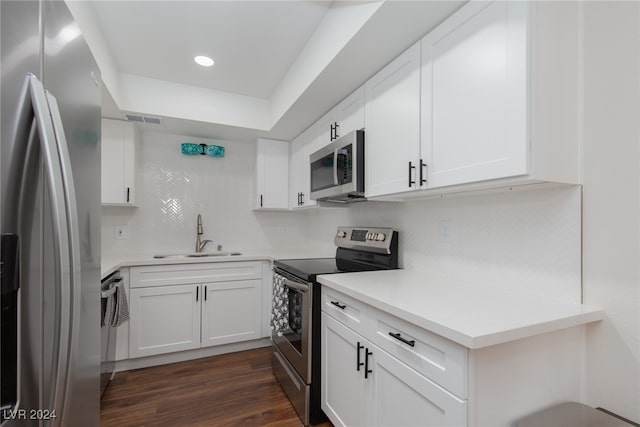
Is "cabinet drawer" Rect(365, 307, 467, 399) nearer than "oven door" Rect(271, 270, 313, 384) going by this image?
Yes

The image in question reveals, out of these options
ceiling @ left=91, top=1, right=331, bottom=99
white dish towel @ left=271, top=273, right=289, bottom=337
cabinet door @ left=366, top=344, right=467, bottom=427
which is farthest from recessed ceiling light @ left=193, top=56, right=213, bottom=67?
cabinet door @ left=366, top=344, right=467, bottom=427

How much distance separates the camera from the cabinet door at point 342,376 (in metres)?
1.39

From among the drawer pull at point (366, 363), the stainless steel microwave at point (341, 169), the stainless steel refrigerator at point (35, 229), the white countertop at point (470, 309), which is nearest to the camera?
the stainless steel refrigerator at point (35, 229)

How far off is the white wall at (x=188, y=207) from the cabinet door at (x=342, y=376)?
6.51ft

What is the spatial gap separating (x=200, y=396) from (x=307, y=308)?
109 centimetres

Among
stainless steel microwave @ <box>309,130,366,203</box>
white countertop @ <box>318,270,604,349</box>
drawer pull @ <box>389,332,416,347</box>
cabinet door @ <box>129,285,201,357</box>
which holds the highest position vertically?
stainless steel microwave @ <box>309,130,366,203</box>

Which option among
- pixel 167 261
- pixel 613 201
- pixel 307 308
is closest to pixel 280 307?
pixel 307 308

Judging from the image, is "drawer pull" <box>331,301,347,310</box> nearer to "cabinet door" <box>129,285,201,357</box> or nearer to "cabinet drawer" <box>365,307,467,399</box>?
"cabinet drawer" <box>365,307,467,399</box>

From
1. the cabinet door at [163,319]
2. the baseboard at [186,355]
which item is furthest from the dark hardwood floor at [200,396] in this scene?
the cabinet door at [163,319]

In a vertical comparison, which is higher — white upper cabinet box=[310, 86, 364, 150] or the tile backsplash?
white upper cabinet box=[310, 86, 364, 150]

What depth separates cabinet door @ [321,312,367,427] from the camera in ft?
4.58

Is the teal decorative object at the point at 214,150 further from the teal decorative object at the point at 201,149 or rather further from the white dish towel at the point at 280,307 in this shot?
the white dish towel at the point at 280,307

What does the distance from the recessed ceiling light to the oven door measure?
5.64 feet

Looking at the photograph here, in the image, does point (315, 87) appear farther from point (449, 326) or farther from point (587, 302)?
point (587, 302)
